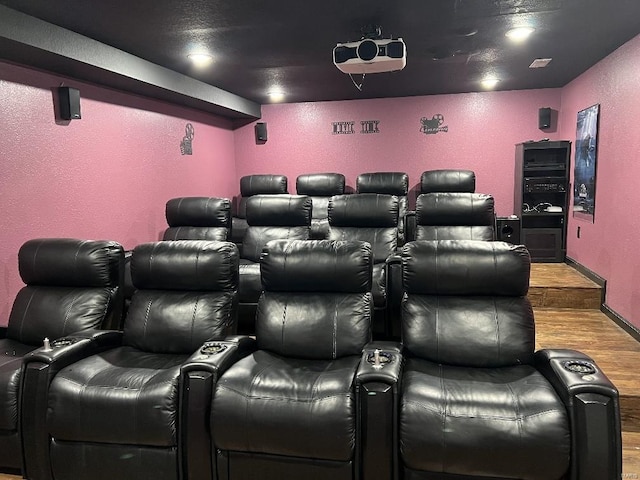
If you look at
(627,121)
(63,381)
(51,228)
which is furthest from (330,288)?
(627,121)

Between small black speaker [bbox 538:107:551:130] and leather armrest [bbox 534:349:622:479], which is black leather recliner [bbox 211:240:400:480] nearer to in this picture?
leather armrest [bbox 534:349:622:479]

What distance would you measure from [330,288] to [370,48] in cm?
166

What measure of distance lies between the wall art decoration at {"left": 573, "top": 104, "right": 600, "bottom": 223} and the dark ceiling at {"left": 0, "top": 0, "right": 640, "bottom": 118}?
0.51 metres

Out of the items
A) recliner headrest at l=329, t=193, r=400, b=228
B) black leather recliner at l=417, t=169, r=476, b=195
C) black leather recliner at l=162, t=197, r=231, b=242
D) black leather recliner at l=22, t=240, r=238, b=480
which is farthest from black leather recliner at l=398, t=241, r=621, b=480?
black leather recliner at l=417, t=169, r=476, b=195

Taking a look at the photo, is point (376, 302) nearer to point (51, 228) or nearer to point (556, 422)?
point (556, 422)

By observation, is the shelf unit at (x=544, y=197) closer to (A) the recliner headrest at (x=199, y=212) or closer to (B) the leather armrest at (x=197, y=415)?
(A) the recliner headrest at (x=199, y=212)

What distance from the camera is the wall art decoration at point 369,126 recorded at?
20.6 ft

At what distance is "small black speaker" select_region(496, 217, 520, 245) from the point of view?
5.20 meters

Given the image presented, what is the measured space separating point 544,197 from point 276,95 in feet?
11.5

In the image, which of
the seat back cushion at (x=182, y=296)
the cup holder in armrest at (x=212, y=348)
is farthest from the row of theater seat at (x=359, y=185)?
the cup holder in armrest at (x=212, y=348)

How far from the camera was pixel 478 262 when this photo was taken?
225cm

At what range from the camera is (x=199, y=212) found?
14.3ft

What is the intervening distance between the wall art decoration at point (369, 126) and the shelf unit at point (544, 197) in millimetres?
1841

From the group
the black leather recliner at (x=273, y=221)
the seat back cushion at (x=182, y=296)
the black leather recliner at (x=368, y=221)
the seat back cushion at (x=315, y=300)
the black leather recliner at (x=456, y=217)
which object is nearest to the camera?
the seat back cushion at (x=315, y=300)
